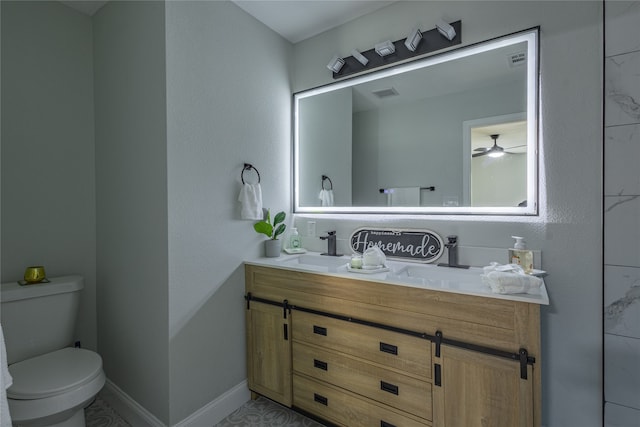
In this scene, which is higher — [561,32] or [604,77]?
[561,32]

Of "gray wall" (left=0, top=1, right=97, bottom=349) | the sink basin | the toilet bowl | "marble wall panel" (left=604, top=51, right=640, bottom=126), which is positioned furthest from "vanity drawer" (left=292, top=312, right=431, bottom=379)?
"gray wall" (left=0, top=1, right=97, bottom=349)

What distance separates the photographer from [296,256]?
206 centimetres

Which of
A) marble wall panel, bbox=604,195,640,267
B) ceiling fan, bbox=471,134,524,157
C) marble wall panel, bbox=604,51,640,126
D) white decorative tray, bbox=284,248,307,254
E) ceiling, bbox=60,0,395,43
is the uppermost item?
ceiling, bbox=60,0,395,43

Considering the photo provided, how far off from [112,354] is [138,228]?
894 mm

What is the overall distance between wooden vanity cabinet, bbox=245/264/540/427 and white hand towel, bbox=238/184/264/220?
333 mm

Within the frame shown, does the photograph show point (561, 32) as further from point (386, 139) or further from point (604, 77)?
point (386, 139)

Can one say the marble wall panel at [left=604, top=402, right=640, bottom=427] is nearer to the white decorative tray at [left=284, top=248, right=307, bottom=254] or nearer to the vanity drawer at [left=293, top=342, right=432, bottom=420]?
the vanity drawer at [left=293, top=342, right=432, bottom=420]

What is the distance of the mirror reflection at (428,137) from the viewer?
59.9 inches

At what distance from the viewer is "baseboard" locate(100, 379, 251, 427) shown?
1.61 m

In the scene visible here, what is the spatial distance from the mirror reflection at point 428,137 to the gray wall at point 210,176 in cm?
42

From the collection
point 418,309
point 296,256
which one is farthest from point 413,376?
point 296,256

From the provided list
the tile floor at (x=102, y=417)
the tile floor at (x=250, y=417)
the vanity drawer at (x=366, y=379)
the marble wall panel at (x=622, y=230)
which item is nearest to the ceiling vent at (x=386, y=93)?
the marble wall panel at (x=622, y=230)

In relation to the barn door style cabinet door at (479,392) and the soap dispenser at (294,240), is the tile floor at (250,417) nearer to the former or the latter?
the barn door style cabinet door at (479,392)

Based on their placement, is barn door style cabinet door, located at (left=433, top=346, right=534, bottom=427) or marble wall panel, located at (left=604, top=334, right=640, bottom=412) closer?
barn door style cabinet door, located at (left=433, top=346, right=534, bottom=427)
